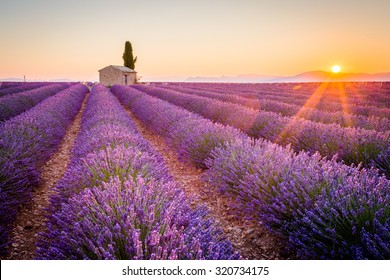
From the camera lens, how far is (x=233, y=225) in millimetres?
2785

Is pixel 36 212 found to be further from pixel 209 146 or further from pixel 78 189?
pixel 209 146

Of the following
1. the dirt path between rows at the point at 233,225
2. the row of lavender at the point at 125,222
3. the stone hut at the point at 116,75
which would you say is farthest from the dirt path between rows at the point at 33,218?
the stone hut at the point at 116,75

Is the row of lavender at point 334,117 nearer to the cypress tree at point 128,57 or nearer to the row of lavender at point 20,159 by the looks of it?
the row of lavender at point 20,159

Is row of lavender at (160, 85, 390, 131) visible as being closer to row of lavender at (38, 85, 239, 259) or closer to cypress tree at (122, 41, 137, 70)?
row of lavender at (38, 85, 239, 259)

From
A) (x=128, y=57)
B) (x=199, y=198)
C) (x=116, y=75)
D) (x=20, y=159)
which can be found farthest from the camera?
(x=128, y=57)

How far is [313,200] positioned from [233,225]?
0.94 meters

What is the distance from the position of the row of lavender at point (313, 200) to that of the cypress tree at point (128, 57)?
40.6 meters

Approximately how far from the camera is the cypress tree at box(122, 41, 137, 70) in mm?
41219

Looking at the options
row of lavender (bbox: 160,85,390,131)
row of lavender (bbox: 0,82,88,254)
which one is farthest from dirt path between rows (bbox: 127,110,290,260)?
row of lavender (bbox: 160,85,390,131)

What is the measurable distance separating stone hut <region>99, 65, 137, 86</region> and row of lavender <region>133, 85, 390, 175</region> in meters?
29.6

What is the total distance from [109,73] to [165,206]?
120ft

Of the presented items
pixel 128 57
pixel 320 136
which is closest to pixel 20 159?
pixel 320 136

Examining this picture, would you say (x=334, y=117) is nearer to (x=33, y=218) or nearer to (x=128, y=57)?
(x=33, y=218)

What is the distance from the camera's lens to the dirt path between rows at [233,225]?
2304 millimetres
